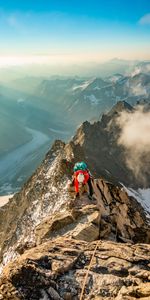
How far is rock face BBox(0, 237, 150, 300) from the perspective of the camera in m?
17.8

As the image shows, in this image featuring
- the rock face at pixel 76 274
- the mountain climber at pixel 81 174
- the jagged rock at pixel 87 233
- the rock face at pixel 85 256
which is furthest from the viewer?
the mountain climber at pixel 81 174

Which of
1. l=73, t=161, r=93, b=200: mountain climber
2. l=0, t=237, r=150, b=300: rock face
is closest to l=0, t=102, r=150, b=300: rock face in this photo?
l=0, t=237, r=150, b=300: rock face

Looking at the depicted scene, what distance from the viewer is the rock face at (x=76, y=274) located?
58.3 feet

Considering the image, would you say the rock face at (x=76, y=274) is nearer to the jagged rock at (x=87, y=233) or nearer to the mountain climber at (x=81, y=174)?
the jagged rock at (x=87, y=233)

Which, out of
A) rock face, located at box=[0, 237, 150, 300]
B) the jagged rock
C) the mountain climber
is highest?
the mountain climber

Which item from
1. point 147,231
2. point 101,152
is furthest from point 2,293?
point 101,152

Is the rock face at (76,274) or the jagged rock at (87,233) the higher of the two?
the jagged rock at (87,233)

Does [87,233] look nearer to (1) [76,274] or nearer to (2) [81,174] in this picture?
(2) [81,174]

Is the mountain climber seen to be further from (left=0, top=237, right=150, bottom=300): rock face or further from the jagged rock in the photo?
(left=0, top=237, right=150, bottom=300): rock face

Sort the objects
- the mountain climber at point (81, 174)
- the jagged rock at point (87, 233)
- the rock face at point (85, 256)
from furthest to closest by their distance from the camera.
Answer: the mountain climber at point (81, 174)
the jagged rock at point (87, 233)
the rock face at point (85, 256)

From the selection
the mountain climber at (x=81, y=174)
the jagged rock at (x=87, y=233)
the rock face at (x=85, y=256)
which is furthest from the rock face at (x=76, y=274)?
the mountain climber at (x=81, y=174)

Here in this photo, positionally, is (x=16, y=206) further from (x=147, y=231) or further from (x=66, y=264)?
(x=66, y=264)

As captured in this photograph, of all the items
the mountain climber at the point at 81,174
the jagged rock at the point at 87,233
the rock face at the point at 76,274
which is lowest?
the rock face at the point at 76,274

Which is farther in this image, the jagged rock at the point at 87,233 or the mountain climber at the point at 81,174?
the mountain climber at the point at 81,174
